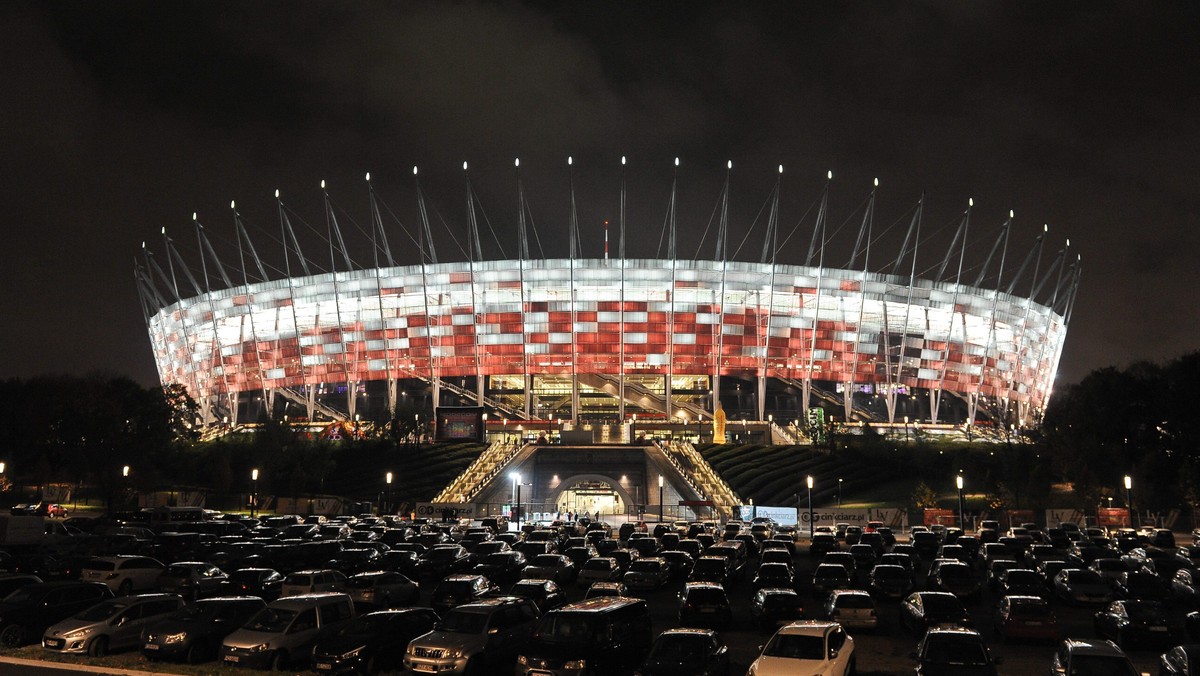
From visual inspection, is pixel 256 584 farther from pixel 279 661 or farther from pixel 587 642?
pixel 587 642

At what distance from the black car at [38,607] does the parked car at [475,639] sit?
34.5 feet

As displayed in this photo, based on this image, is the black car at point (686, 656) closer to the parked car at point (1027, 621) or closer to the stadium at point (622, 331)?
the parked car at point (1027, 621)

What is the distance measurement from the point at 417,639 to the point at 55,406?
239 ft

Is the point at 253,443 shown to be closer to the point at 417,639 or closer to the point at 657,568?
the point at 657,568

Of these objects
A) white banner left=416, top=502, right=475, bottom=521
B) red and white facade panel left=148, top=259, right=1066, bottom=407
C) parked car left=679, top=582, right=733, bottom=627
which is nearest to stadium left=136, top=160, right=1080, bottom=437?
red and white facade panel left=148, top=259, right=1066, bottom=407

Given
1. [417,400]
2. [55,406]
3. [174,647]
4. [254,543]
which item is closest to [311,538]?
[254,543]

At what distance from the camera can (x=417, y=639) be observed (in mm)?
18891

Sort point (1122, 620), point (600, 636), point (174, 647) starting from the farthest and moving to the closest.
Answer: point (1122, 620)
point (174, 647)
point (600, 636)

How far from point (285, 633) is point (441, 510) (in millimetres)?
50787

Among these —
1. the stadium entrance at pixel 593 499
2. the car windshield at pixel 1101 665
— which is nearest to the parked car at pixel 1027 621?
the car windshield at pixel 1101 665

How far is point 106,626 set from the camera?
69.7ft

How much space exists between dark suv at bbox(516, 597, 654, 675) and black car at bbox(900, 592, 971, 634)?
8.52m

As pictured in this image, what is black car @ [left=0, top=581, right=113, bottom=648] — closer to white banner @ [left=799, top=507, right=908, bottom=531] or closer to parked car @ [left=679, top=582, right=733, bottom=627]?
parked car @ [left=679, top=582, right=733, bottom=627]

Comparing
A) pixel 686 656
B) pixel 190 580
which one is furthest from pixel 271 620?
pixel 190 580
